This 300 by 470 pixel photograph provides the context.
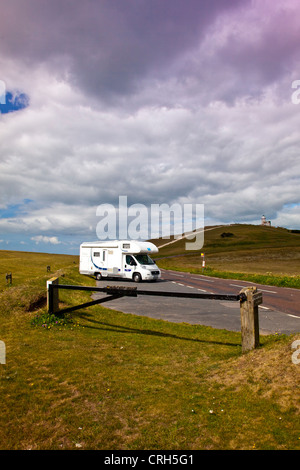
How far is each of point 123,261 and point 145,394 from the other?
22111mm

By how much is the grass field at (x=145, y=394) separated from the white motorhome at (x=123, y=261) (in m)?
18.4

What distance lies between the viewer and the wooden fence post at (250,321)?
5.49 metres

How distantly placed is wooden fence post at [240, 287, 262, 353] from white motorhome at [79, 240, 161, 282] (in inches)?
772

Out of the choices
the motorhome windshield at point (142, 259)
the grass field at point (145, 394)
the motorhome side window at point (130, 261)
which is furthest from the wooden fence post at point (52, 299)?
the motorhome windshield at point (142, 259)

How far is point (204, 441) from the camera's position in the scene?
10.3 feet

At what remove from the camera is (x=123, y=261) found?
1033 inches

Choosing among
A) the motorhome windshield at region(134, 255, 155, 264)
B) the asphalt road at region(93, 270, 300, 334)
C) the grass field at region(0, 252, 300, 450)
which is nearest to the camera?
the grass field at region(0, 252, 300, 450)

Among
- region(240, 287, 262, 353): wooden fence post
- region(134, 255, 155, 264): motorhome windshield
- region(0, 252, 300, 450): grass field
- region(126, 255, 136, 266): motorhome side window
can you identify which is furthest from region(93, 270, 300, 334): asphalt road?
region(134, 255, 155, 264): motorhome windshield

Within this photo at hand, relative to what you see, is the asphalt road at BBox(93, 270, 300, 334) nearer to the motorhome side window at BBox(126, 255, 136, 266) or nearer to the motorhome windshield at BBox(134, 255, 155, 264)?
the motorhome side window at BBox(126, 255, 136, 266)

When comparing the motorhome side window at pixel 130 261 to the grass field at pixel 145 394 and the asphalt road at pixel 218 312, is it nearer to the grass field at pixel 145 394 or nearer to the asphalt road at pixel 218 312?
the asphalt road at pixel 218 312

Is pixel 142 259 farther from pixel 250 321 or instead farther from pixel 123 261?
pixel 250 321

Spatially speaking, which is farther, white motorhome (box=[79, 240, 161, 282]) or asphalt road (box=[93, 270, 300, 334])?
white motorhome (box=[79, 240, 161, 282])

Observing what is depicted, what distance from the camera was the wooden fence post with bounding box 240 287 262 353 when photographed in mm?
5488
